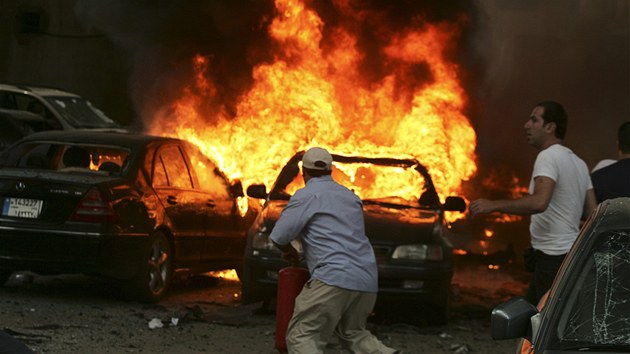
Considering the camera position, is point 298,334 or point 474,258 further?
point 474,258

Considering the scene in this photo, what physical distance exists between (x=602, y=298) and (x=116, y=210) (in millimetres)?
6493

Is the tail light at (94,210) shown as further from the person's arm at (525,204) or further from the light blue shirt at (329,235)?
the person's arm at (525,204)

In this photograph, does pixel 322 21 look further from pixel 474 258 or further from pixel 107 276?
pixel 107 276

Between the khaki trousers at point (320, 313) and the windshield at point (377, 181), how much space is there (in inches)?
173

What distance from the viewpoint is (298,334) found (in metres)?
7.23

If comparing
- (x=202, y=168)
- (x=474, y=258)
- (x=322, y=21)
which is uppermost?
(x=322, y=21)

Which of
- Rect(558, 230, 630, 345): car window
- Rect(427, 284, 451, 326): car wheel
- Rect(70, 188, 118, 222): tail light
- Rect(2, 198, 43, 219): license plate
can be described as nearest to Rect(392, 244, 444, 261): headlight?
Rect(427, 284, 451, 326): car wheel

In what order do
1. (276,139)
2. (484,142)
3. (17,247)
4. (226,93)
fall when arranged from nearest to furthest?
(17,247)
(276,139)
(226,93)
(484,142)

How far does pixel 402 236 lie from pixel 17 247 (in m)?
3.28

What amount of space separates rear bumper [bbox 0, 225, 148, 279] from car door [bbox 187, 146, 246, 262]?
5.46ft

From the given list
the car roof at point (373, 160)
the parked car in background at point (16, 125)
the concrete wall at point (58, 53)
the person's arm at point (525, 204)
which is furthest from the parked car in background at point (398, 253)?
the concrete wall at point (58, 53)

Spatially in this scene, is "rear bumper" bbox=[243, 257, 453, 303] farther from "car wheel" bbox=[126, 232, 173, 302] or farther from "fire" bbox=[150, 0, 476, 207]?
"fire" bbox=[150, 0, 476, 207]

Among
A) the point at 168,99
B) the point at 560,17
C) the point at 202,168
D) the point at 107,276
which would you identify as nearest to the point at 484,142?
the point at 560,17

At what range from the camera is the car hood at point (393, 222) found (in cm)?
1084
